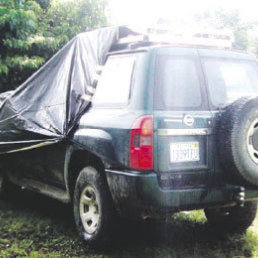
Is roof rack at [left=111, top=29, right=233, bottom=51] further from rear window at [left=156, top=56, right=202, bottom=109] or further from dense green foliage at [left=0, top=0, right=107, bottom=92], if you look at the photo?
dense green foliage at [left=0, top=0, right=107, bottom=92]

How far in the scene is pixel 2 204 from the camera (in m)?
6.45

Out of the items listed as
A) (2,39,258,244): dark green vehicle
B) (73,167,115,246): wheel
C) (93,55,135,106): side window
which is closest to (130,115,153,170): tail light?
(2,39,258,244): dark green vehicle

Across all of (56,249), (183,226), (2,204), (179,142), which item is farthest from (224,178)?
(2,204)

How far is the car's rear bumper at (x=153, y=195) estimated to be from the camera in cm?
371

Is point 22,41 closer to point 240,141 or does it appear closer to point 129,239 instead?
point 129,239

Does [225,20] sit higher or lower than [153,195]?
lower

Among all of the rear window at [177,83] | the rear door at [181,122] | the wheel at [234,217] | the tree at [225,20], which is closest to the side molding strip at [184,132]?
the rear door at [181,122]

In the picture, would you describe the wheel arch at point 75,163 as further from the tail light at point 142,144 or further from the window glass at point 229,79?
the window glass at point 229,79

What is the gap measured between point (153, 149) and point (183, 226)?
6.02 ft

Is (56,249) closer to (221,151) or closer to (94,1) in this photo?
(221,151)

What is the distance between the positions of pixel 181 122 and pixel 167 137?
19cm

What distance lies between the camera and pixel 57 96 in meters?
5.06

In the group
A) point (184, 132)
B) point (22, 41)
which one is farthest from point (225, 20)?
point (184, 132)

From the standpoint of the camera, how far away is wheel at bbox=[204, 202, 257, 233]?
4855 mm
